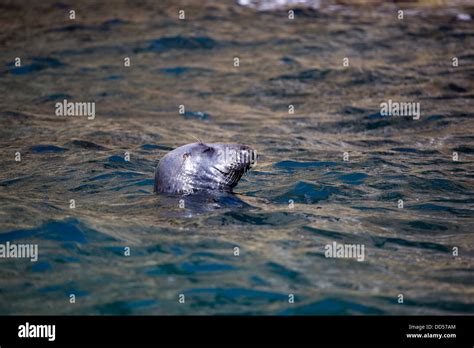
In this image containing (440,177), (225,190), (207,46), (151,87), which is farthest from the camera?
(207,46)

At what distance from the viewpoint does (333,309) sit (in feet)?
18.1

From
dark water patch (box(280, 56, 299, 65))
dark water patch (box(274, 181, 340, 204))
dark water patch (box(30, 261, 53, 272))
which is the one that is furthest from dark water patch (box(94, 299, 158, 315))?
dark water patch (box(280, 56, 299, 65))

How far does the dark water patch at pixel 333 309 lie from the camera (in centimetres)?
548

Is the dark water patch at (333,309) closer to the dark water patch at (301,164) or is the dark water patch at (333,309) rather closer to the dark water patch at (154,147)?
the dark water patch at (301,164)

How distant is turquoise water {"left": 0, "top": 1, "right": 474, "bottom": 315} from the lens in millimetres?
5926

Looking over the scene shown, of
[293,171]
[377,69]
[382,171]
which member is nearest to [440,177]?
[382,171]

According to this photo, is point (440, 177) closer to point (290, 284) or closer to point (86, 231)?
point (290, 284)

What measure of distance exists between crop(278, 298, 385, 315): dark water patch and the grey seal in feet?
7.90

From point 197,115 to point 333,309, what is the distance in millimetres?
7019

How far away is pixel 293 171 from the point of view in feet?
30.5

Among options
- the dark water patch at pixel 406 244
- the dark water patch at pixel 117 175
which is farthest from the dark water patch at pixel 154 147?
the dark water patch at pixel 406 244

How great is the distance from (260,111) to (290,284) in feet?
21.7

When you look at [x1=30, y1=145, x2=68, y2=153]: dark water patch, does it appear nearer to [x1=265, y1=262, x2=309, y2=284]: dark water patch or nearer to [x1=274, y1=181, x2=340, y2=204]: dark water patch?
[x1=274, y1=181, x2=340, y2=204]: dark water patch

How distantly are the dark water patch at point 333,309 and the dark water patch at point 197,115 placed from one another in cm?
675
